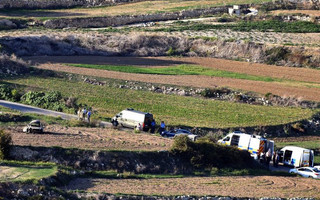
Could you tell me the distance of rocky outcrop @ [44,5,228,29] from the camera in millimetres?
102562

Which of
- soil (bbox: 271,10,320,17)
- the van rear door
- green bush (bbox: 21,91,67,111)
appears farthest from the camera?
soil (bbox: 271,10,320,17)

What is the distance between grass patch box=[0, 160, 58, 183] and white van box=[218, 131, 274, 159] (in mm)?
16448

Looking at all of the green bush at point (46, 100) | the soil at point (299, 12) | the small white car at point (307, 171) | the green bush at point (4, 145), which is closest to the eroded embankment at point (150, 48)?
the green bush at point (46, 100)

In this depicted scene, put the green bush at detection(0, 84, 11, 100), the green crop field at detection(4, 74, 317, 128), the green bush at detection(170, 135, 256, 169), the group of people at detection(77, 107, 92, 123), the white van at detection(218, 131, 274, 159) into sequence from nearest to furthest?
the green bush at detection(170, 135, 256, 169) < the white van at detection(218, 131, 274, 159) < the group of people at detection(77, 107, 92, 123) < the green crop field at detection(4, 74, 317, 128) < the green bush at detection(0, 84, 11, 100)

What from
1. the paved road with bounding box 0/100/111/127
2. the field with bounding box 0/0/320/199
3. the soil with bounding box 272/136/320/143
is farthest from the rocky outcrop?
the soil with bounding box 272/136/320/143

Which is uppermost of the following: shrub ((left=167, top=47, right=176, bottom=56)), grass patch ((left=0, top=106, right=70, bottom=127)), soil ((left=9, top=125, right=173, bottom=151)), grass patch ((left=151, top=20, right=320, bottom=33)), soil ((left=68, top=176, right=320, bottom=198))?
grass patch ((left=151, top=20, right=320, bottom=33))

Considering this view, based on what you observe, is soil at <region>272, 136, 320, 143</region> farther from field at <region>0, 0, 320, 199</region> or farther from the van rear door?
the van rear door

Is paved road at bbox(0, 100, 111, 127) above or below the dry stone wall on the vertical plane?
below

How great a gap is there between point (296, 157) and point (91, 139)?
14.4 meters

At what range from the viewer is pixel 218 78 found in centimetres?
7612

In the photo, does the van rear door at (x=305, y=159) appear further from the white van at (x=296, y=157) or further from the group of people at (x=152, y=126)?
the group of people at (x=152, y=126)

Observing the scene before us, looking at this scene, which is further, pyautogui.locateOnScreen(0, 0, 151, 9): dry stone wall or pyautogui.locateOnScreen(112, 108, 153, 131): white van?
pyautogui.locateOnScreen(0, 0, 151, 9): dry stone wall

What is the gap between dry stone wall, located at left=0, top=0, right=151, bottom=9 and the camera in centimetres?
11012

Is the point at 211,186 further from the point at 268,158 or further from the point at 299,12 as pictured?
the point at 299,12
